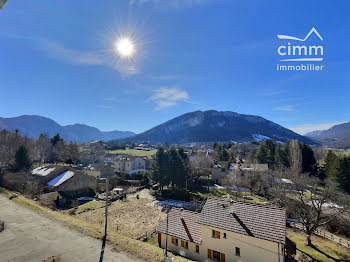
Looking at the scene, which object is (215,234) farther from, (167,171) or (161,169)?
(161,169)

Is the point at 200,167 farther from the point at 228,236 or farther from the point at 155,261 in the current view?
the point at 155,261

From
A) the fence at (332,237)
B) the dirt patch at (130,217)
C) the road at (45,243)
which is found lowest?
the fence at (332,237)

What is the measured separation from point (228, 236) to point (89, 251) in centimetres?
1153

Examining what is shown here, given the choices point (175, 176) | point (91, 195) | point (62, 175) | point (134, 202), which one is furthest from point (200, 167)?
point (62, 175)

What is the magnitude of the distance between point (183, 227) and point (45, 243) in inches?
495

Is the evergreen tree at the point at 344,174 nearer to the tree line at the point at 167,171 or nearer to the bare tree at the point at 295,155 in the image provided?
the bare tree at the point at 295,155

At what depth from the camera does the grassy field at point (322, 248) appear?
2180 cm

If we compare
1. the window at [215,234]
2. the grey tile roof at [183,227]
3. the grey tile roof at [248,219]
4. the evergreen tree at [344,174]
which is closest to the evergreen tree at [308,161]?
the evergreen tree at [344,174]

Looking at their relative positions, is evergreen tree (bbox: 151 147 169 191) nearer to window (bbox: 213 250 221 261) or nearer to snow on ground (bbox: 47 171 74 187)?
snow on ground (bbox: 47 171 74 187)

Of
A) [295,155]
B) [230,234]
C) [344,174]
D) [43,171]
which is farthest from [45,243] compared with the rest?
[295,155]

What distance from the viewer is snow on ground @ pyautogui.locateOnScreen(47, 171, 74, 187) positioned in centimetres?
3951

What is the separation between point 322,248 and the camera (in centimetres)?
2402

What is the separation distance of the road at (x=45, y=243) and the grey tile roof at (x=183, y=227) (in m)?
8.55

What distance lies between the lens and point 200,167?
6156 cm
